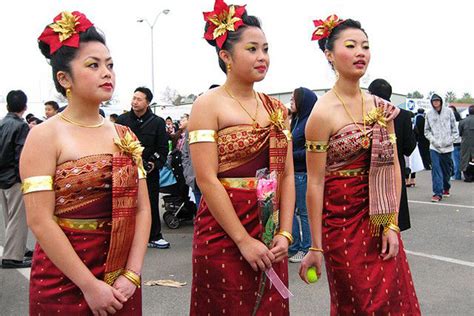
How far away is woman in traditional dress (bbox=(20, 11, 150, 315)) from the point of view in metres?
2.30

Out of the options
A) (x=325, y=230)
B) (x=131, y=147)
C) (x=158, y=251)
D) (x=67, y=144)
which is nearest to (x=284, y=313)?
(x=325, y=230)

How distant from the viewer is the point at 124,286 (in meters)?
2.41

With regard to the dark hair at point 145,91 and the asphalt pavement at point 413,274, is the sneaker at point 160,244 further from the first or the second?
the dark hair at point 145,91

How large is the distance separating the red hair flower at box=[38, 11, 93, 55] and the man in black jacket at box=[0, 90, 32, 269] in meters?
4.14

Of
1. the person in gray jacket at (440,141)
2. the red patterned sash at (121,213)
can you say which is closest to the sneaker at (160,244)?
the red patterned sash at (121,213)

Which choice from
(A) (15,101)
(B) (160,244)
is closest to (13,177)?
(A) (15,101)

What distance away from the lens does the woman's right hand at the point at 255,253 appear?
8.89 ft

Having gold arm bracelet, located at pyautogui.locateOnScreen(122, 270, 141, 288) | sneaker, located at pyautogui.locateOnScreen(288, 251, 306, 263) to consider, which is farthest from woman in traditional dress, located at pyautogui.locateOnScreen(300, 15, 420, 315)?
sneaker, located at pyautogui.locateOnScreen(288, 251, 306, 263)

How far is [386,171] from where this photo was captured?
3131 mm

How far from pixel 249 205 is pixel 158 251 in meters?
4.52

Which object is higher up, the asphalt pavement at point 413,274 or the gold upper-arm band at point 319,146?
the gold upper-arm band at point 319,146

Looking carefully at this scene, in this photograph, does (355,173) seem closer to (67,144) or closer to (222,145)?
(222,145)

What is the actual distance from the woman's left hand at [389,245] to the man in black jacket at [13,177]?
456cm

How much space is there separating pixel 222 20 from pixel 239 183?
849 millimetres
